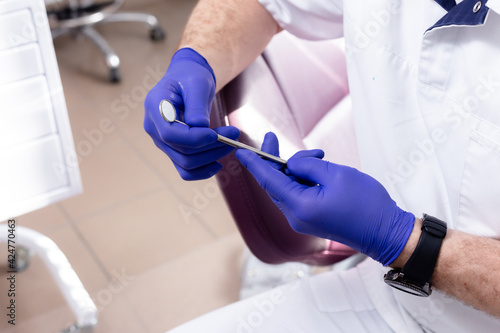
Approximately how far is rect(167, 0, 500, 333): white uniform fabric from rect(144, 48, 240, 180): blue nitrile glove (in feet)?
0.90

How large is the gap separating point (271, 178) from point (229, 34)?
0.47 m

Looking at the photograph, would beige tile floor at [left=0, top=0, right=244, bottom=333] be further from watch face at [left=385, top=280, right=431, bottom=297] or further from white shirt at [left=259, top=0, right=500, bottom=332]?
watch face at [left=385, top=280, right=431, bottom=297]

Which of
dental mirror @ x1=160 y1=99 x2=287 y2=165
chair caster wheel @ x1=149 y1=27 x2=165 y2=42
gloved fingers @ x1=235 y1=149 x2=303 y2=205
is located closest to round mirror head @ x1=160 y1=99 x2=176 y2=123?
dental mirror @ x1=160 y1=99 x2=287 y2=165

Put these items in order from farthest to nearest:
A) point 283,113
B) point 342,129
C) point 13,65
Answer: point 342,129, point 283,113, point 13,65

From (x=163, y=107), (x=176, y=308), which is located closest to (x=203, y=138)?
(x=163, y=107)

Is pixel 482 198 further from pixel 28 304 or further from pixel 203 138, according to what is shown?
pixel 28 304

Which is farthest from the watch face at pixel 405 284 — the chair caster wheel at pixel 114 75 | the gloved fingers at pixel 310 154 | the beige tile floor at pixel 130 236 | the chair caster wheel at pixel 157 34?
the chair caster wheel at pixel 157 34

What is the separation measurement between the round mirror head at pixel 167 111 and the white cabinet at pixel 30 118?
371 millimetres

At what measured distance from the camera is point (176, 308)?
1864 mm

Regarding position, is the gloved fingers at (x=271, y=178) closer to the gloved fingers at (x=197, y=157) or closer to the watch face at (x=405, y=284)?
the gloved fingers at (x=197, y=157)

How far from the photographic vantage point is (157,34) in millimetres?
3297

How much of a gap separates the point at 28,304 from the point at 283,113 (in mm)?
1130

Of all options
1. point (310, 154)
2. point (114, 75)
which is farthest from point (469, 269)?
point (114, 75)

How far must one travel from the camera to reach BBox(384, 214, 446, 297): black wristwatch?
2.90ft
